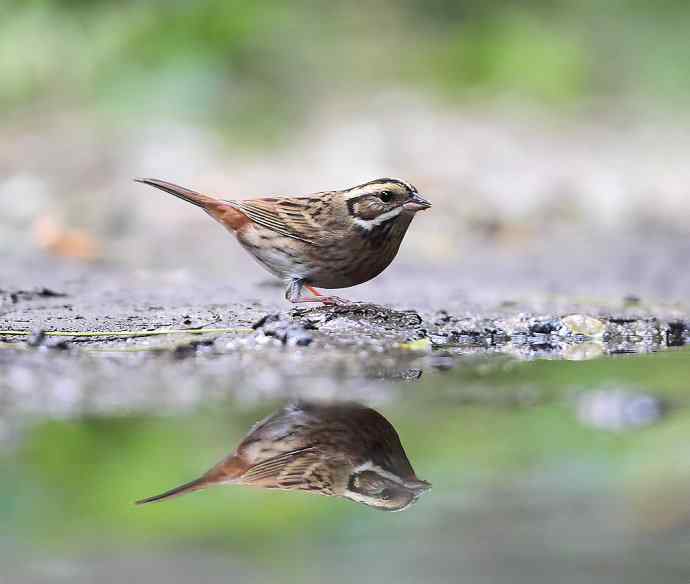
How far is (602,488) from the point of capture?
10.8 ft

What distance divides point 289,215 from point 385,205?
569 mm

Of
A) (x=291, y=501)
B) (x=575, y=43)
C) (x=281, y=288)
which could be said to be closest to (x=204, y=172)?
(x=281, y=288)

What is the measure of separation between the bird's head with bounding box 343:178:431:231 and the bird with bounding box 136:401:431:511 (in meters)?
2.16

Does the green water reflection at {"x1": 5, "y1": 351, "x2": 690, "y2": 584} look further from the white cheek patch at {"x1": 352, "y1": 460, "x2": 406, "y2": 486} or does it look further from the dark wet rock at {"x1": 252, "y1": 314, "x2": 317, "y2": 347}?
the dark wet rock at {"x1": 252, "y1": 314, "x2": 317, "y2": 347}

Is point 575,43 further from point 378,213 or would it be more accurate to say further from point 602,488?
point 602,488

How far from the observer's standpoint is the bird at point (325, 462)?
3225 millimetres

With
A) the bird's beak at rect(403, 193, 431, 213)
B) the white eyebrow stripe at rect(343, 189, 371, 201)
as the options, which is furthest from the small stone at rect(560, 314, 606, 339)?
the white eyebrow stripe at rect(343, 189, 371, 201)

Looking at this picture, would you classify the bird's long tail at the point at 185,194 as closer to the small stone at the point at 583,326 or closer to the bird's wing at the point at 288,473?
the small stone at the point at 583,326

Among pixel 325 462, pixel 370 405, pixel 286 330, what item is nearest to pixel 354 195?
pixel 286 330

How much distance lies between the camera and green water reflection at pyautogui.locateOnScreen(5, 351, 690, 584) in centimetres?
272

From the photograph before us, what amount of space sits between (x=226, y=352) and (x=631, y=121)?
9.44 metres

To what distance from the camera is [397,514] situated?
3092 mm

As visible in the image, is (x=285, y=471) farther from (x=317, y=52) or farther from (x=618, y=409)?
(x=317, y=52)

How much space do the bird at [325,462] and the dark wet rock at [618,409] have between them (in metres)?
0.73
